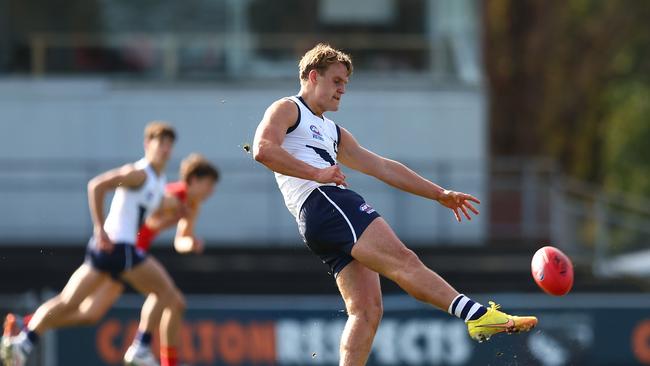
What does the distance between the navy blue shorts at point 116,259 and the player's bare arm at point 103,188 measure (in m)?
0.31

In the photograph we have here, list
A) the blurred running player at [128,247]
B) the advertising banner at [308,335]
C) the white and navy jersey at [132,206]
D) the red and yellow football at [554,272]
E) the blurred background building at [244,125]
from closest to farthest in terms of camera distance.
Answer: the red and yellow football at [554,272] → the blurred running player at [128,247] → the white and navy jersey at [132,206] → the advertising banner at [308,335] → the blurred background building at [244,125]

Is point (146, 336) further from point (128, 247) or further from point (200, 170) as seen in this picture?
point (200, 170)

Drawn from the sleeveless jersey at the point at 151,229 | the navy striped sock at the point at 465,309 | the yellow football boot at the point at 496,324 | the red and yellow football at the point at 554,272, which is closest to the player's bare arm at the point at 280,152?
the navy striped sock at the point at 465,309

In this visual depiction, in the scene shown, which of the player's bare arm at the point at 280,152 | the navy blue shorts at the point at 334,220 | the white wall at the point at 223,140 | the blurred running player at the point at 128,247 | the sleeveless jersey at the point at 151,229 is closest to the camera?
the player's bare arm at the point at 280,152

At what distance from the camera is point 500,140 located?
26.9 meters

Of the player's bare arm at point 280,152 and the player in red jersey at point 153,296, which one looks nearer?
the player's bare arm at point 280,152

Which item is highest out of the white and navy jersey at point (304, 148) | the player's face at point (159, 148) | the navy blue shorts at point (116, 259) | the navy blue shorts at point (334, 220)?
the white and navy jersey at point (304, 148)

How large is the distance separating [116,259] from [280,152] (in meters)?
4.47

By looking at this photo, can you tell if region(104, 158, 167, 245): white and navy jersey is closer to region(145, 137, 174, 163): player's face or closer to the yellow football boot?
region(145, 137, 174, 163): player's face

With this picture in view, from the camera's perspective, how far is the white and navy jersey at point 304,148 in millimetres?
9039

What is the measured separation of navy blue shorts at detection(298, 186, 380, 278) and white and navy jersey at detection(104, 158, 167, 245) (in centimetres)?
412

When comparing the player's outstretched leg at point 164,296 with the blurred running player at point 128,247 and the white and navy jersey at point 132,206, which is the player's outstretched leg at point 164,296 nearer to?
the blurred running player at point 128,247

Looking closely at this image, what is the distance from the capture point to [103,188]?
12.4 meters

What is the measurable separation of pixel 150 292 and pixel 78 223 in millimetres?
7783
